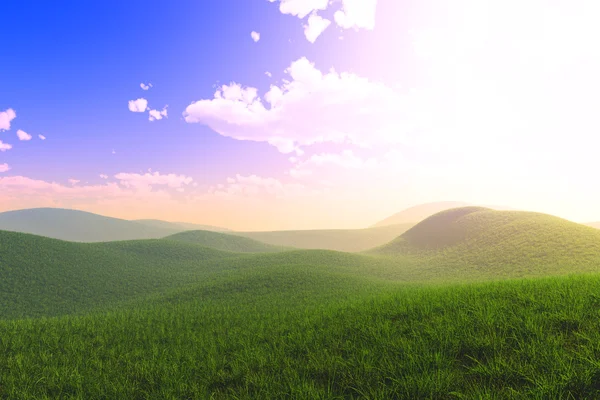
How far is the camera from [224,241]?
90.7 metres

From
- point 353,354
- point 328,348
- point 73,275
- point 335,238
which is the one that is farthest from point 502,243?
point 335,238

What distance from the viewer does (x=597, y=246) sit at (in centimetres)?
3903

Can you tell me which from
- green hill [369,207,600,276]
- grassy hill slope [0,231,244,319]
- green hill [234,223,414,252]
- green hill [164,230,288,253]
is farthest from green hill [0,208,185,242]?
green hill [369,207,600,276]

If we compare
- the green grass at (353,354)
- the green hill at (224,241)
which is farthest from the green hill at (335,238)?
the green grass at (353,354)

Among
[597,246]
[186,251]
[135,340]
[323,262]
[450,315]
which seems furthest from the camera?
[186,251]

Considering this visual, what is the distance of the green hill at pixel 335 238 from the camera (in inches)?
4912

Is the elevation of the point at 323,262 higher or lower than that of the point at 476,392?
lower

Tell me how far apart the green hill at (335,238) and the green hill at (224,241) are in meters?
35.4

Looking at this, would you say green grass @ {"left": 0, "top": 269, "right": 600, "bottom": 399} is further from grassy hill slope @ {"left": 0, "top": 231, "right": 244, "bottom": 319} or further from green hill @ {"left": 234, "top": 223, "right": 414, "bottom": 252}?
green hill @ {"left": 234, "top": 223, "right": 414, "bottom": 252}

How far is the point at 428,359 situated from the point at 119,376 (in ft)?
31.4

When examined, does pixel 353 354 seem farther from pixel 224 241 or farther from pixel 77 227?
pixel 77 227

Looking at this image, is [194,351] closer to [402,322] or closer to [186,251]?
[402,322]

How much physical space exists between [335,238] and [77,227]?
162672 millimetres

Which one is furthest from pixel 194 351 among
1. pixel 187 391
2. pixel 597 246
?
pixel 597 246
